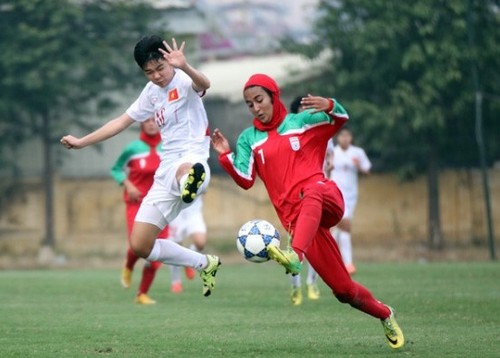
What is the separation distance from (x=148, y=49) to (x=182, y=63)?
2.35 ft

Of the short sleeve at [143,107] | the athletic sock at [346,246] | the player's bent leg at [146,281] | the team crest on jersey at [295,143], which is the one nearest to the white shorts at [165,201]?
the short sleeve at [143,107]

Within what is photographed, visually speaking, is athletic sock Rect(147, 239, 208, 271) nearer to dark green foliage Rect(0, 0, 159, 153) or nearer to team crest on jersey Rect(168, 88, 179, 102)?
team crest on jersey Rect(168, 88, 179, 102)

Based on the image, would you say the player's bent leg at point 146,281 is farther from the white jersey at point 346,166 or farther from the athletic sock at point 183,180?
the white jersey at point 346,166

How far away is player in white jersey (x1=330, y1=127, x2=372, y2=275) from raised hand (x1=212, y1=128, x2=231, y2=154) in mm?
10070

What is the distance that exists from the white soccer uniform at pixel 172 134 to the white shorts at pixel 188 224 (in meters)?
6.26

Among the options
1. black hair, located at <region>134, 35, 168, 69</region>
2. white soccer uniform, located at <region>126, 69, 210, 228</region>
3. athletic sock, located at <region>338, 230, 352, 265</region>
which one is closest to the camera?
black hair, located at <region>134, 35, 168, 69</region>

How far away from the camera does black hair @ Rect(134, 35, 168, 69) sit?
11.3 metres

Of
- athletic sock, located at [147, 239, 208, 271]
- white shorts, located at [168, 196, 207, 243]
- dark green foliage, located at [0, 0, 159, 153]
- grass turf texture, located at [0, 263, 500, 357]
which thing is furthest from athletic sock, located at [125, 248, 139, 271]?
dark green foliage, located at [0, 0, 159, 153]

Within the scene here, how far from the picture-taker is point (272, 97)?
1029cm

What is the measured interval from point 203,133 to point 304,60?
2356 cm

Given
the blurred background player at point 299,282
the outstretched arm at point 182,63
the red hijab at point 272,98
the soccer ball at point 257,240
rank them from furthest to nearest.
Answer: the blurred background player at point 299,282
the outstretched arm at point 182,63
the red hijab at point 272,98
the soccer ball at point 257,240

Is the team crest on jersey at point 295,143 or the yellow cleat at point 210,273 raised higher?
the team crest on jersey at point 295,143

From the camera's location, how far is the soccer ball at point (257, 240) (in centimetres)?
980

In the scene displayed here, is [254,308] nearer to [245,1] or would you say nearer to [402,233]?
[402,233]
